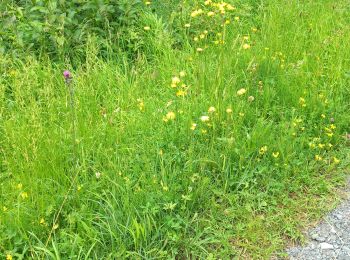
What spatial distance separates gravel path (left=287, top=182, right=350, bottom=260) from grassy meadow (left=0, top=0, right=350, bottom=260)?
0.08m

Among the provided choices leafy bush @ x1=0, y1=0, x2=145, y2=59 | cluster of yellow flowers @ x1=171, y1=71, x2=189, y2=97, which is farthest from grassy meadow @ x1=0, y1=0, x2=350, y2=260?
leafy bush @ x1=0, y1=0, x2=145, y2=59

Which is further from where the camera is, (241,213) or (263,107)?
(263,107)

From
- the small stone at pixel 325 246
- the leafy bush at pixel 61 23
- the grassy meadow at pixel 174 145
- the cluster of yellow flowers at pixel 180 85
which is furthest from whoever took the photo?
the leafy bush at pixel 61 23

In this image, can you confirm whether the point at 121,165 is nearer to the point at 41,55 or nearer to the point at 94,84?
the point at 94,84

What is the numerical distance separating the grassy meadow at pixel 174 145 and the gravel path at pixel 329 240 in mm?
80

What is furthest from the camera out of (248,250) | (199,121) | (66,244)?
(199,121)

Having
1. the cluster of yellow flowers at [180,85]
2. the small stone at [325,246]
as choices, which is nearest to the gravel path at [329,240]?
the small stone at [325,246]

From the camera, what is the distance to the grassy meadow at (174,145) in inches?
111

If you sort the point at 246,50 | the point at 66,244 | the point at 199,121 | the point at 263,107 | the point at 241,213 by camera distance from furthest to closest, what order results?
the point at 246,50 < the point at 263,107 < the point at 199,121 < the point at 241,213 < the point at 66,244

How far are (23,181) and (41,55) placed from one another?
180 cm

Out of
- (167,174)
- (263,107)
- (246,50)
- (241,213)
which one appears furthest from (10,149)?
(246,50)

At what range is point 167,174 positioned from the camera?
3133 millimetres

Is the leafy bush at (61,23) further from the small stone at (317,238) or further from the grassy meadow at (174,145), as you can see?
the small stone at (317,238)

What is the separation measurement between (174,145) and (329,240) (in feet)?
4.00
